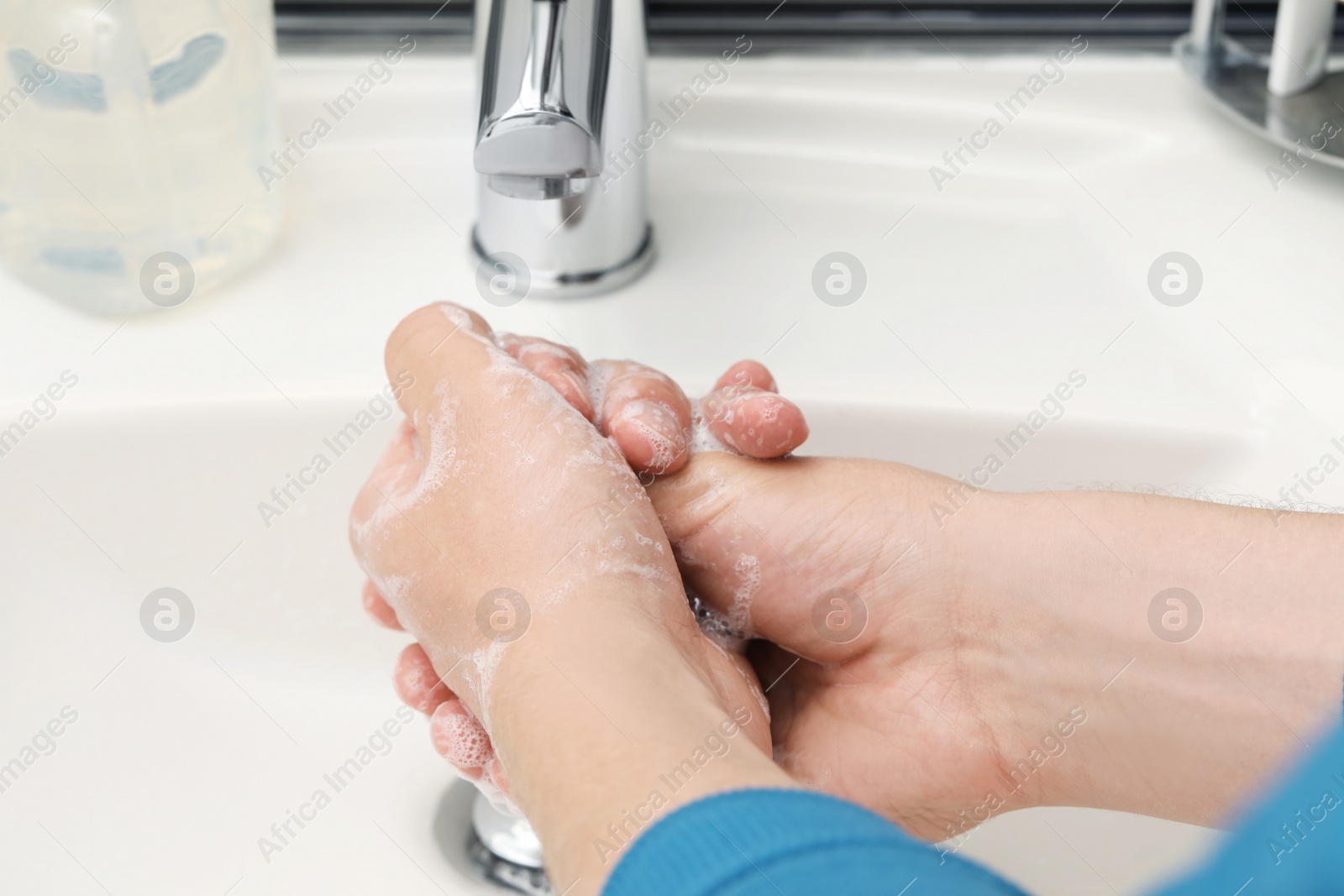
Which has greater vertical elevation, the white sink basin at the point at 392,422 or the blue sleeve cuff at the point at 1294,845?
the blue sleeve cuff at the point at 1294,845

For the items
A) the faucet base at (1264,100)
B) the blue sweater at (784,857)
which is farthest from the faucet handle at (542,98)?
the faucet base at (1264,100)

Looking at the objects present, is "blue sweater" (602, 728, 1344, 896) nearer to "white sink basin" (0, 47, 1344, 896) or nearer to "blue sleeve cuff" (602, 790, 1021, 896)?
"blue sleeve cuff" (602, 790, 1021, 896)

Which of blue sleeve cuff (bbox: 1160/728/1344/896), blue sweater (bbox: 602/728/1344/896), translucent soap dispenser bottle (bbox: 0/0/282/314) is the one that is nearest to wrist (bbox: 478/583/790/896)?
blue sweater (bbox: 602/728/1344/896)

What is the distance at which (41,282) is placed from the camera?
1.83 feet

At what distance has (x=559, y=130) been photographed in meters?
0.40

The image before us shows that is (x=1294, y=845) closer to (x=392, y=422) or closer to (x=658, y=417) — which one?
(x=658, y=417)

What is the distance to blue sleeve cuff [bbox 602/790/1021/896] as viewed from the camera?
0.79 feet

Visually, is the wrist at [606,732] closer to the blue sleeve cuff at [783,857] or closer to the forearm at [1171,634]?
the blue sleeve cuff at [783,857]

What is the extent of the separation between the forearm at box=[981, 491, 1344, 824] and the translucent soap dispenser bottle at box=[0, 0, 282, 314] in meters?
0.41

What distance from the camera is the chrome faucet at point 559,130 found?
0.40 metres

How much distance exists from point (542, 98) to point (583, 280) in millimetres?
165

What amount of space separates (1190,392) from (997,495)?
12cm

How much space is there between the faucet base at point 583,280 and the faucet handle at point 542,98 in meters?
0.13

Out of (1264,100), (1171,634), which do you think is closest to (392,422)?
(1171,634)
